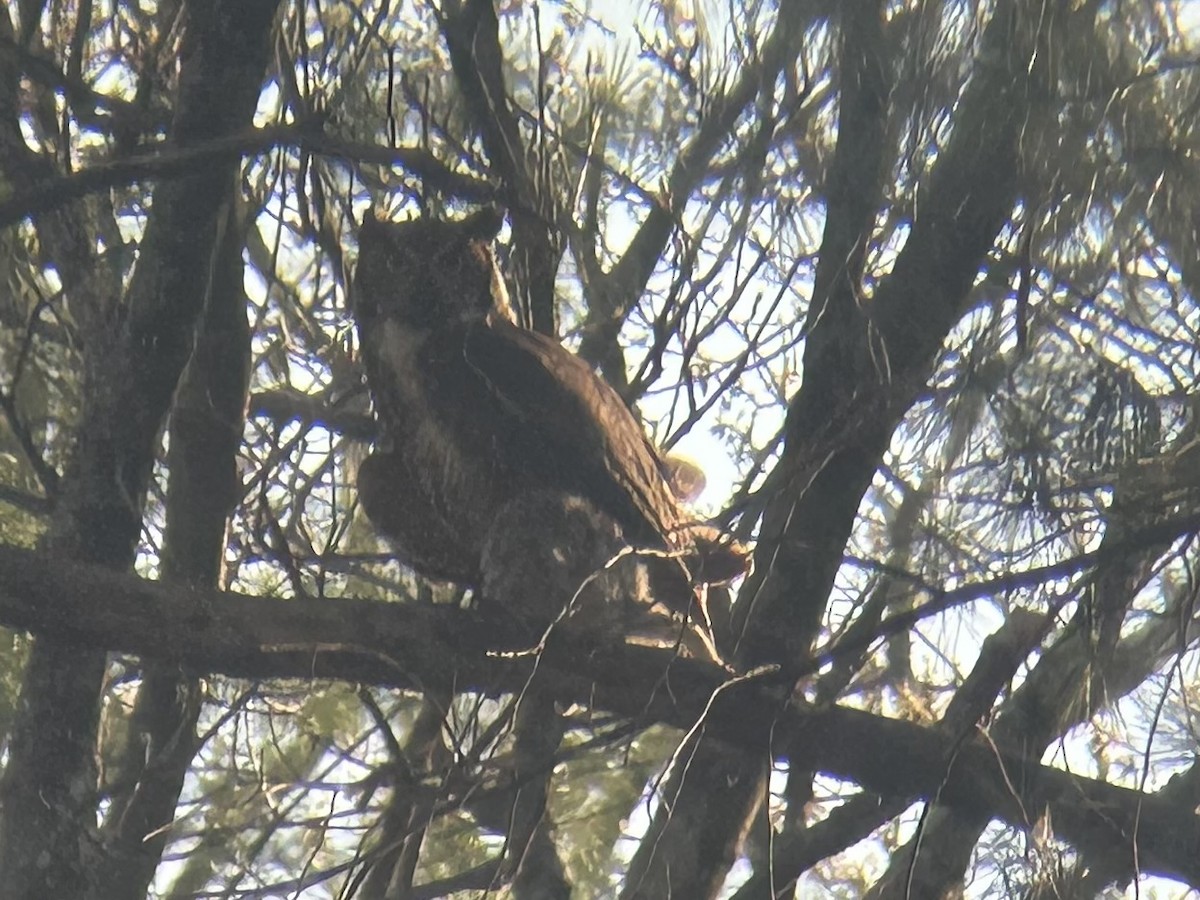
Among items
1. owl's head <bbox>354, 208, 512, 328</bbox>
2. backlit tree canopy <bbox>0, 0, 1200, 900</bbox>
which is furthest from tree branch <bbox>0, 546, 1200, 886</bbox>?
owl's head <bbox>354, 208, 512, 328</bbox>

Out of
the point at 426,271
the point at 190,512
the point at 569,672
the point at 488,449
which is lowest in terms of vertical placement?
the point at 569,672

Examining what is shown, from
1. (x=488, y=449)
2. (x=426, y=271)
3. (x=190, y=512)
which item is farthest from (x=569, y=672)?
(x=190, y=512)

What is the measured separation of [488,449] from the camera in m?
3.20

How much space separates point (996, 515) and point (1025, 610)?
0.21 meters

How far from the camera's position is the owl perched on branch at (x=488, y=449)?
3203mm

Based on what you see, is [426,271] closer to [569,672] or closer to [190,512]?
[190,512]

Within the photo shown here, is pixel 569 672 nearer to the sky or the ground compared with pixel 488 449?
nearer to the ground

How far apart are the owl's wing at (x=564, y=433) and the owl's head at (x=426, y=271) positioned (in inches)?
9.5

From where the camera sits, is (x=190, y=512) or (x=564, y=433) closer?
(x=564, y=433)

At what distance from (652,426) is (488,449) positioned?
3.72 feet

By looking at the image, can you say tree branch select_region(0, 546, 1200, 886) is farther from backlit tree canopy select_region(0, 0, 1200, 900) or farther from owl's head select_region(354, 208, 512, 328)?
owl's head select_region(354, 208, 512, 328)

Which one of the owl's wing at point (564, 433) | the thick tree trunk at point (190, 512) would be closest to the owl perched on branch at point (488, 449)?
the owl's wing at point (564, 433)

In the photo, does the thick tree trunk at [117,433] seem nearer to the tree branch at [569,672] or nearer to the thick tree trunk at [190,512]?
the thick tree trunk at [190,512]

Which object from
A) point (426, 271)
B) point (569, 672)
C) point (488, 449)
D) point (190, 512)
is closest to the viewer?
point (569, 672)
